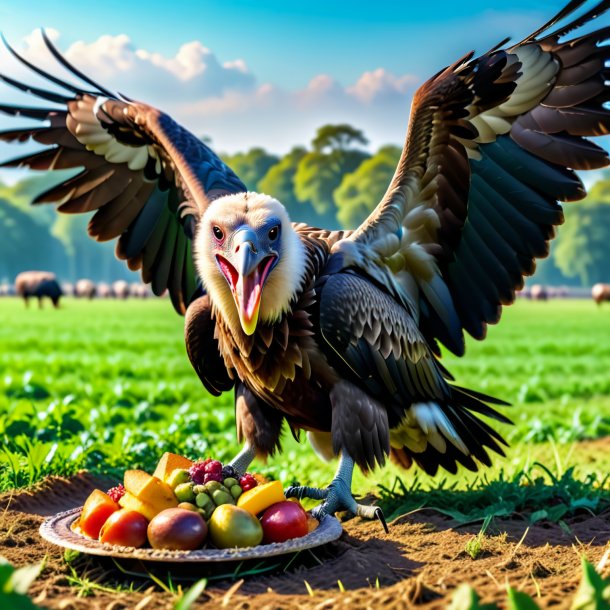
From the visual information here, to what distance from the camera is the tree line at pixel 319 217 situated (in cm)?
7312

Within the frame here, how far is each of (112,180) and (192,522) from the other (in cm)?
267

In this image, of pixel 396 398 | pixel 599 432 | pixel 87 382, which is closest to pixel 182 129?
pixel 396 398

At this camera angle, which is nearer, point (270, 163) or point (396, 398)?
point (396, 398)

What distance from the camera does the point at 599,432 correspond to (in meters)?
7.71

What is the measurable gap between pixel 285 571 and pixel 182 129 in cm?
257

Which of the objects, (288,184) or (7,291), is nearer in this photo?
(7,291)

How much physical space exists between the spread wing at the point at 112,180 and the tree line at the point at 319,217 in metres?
64.0

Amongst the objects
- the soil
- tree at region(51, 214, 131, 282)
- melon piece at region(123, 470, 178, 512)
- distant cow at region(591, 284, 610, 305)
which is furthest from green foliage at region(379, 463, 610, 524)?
tree at region(51, 214, 131, 282)

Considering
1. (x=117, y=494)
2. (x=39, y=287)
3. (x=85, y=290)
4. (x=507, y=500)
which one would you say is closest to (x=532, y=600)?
(x=117, y=494)

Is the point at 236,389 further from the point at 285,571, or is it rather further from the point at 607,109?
the point at 607,109

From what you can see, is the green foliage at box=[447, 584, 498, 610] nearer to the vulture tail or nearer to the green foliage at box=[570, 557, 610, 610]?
the green foliage at box=[570, 557, 610, 610]

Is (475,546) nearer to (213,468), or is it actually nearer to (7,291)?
(213,468)

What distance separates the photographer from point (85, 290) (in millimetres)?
63000

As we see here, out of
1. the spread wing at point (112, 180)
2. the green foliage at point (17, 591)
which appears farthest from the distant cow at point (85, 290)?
the green foliage at point (17, 591)
